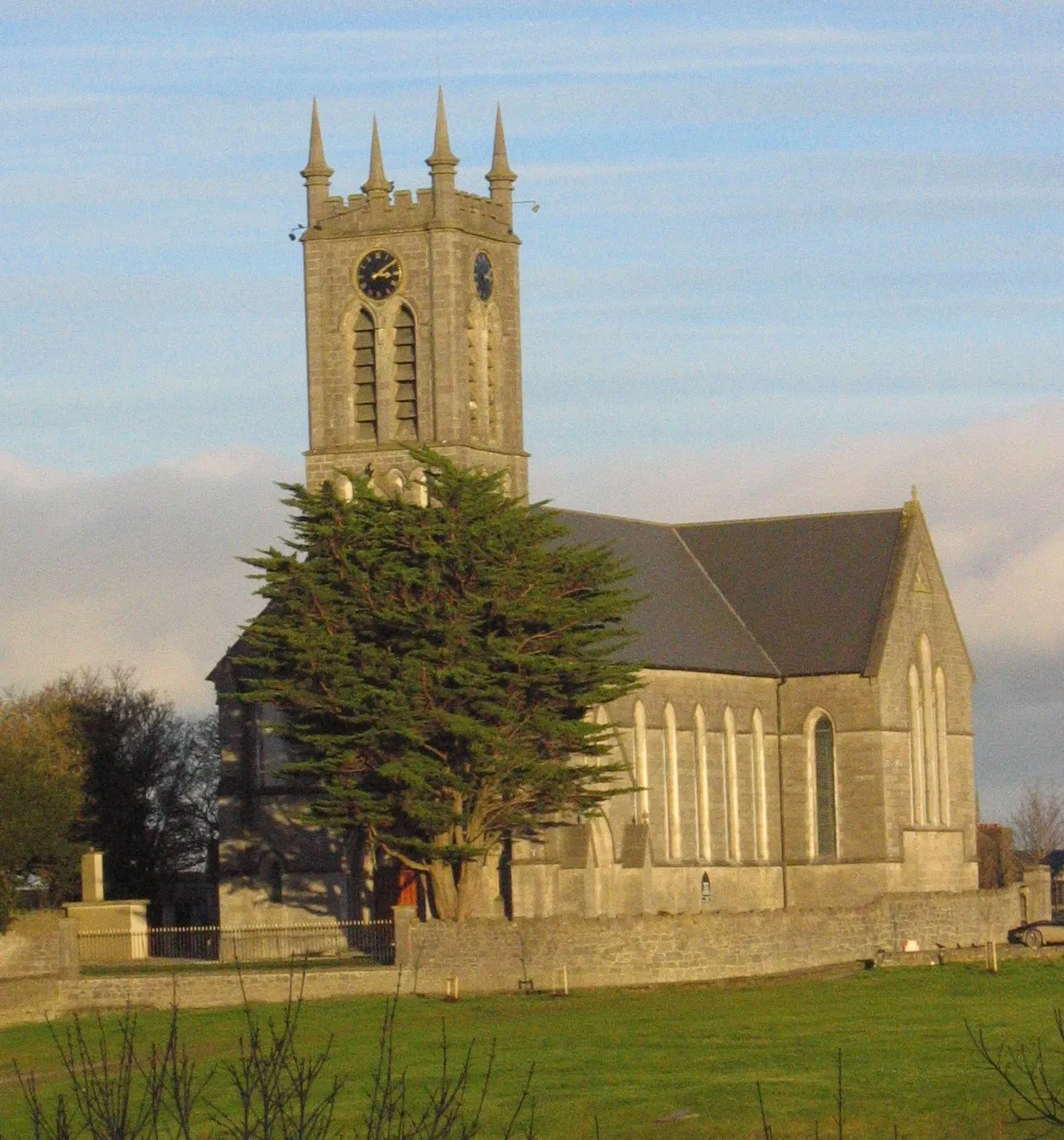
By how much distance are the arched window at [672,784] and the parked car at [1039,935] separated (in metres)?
8.99

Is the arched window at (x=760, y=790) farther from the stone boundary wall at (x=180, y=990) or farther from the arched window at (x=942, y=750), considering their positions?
the stone boundary wall at (x=180, y=990)

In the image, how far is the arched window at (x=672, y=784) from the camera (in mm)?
64188

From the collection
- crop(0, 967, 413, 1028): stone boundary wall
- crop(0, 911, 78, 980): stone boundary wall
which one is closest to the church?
crop(0, 967, 413, 1028): stone boundary wall

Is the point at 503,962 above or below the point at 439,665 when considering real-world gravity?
below

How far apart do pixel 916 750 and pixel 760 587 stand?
6.03 metres

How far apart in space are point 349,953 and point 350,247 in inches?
788

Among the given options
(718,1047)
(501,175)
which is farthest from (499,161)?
(718,1047)

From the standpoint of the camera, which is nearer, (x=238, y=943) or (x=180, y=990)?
(x=180, y=990)

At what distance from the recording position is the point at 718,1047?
38.5 m

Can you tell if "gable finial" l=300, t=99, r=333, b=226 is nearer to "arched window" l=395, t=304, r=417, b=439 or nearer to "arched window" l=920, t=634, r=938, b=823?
"arched window" l=395, t=304, r=417, b=439

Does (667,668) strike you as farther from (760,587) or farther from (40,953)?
(40,953)

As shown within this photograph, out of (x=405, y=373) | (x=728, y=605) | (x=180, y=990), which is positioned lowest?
(x=180, y=990)

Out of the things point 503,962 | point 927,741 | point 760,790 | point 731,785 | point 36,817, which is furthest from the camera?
point 927,741

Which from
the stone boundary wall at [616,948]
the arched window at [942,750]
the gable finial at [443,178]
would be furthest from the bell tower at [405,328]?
the stone boundary wall at [616,948]
